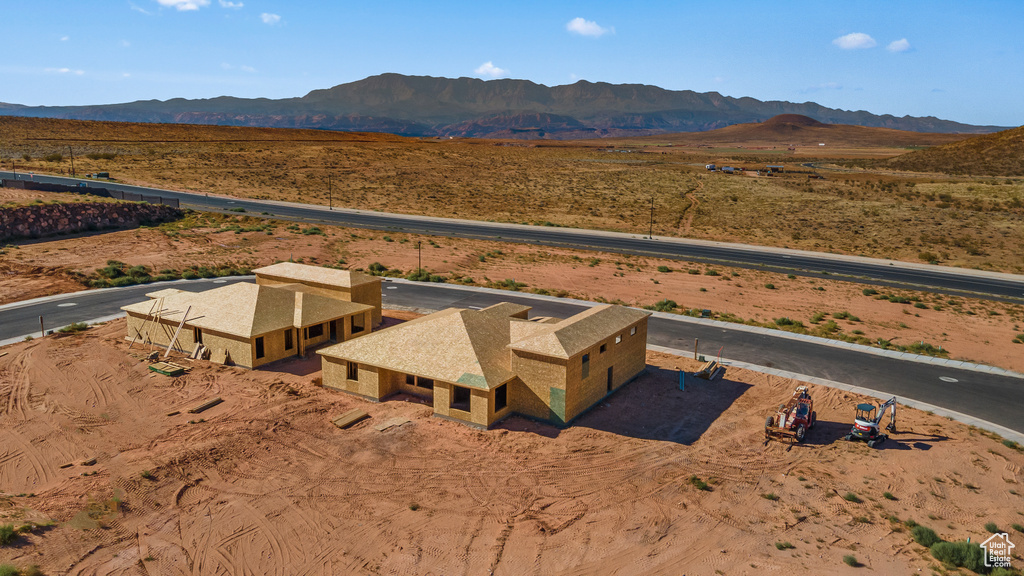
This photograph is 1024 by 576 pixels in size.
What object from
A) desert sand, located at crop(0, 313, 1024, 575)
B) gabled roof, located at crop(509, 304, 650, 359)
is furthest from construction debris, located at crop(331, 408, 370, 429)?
gabled roof, located at crop(509, 304, 650, 359)

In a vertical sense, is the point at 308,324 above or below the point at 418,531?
above

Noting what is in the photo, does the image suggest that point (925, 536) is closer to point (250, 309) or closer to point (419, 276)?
point (250, 309)

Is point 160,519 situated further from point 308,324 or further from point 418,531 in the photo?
point 308,324

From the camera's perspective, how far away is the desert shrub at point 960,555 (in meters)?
17.0

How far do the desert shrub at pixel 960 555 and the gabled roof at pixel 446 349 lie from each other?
15159 millimetres

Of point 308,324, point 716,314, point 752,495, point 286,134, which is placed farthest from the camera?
point 286,134

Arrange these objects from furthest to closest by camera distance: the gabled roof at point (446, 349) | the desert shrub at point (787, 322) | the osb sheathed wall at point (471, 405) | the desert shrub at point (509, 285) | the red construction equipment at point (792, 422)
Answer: the desert shrub at point (509, 285)
the desert shrub at point (787, 322)
the gabled roof at point (446, 349)
the osb sheathed wall at point (471, 405)
the red construction equipment at point (792, 422)

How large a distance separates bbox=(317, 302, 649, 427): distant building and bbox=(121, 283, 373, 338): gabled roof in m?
4.84

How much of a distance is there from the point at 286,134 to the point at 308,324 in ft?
564

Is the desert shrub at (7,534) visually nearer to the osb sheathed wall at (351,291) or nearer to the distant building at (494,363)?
the distant building at (494,363)

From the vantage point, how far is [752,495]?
21062 mm

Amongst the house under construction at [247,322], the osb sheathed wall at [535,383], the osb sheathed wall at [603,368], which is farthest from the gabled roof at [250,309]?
the osb sheathed wall at [603,368]

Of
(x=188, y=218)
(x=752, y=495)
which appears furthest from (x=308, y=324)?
(x=188, y=218)

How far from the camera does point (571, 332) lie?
27031mm
